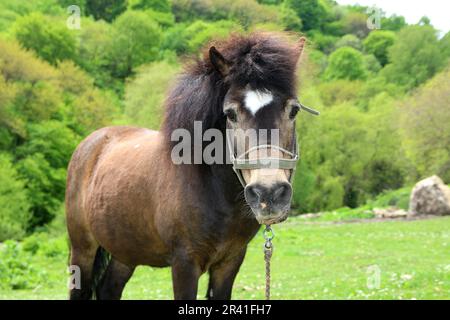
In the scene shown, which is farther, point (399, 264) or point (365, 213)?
point (365, 213)

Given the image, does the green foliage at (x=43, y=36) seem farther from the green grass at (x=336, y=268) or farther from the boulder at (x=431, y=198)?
the green grass at (x=336, y=268)

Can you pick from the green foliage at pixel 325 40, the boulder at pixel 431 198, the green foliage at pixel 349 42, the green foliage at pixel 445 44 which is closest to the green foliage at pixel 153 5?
the green foliage at pixel 325 40

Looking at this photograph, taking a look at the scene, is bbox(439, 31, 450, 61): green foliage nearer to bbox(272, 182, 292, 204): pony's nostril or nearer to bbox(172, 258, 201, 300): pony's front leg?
bbox(172, 258, 201, 300): pony's front leg

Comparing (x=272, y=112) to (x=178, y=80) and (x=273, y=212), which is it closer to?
(x=273, y=212)

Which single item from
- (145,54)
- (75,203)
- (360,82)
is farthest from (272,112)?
(360,82)

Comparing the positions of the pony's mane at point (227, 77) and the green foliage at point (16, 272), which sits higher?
A: the pony's mane at point (227, 77)

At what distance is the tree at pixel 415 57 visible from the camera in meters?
58.2

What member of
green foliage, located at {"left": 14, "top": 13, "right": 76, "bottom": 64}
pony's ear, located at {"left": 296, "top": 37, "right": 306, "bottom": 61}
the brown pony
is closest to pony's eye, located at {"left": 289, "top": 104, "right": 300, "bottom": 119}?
the brown pony

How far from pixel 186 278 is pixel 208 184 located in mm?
728

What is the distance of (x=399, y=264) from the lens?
14102 millimetres

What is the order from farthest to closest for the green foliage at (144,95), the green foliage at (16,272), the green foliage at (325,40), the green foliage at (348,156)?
the green foliage at (325,40)
the green foliage at (348,156)
the green foliage at (144,95)
the green foliage at (16,272)

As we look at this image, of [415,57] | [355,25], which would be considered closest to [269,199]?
[415,57]

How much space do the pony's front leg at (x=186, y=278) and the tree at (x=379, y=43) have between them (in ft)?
284
